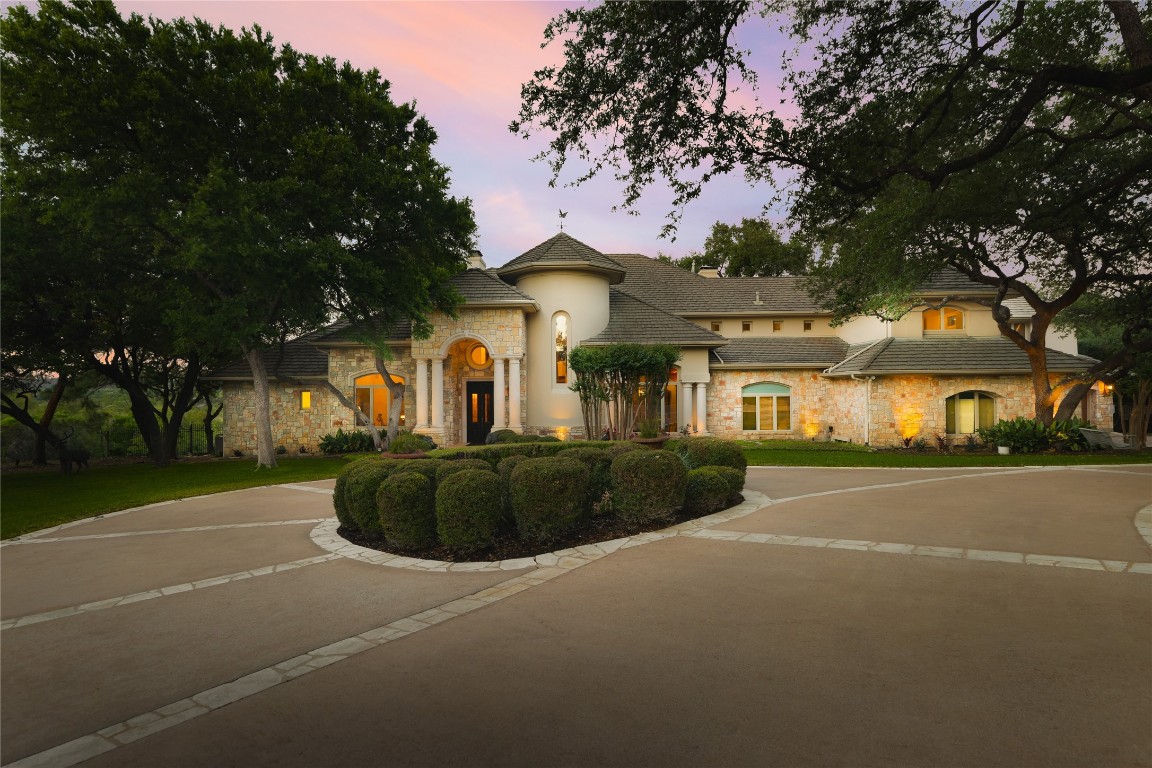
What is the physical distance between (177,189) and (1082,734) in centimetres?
2094

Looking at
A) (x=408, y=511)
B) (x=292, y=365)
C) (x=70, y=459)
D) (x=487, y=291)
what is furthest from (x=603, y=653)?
(x=292, y=365)

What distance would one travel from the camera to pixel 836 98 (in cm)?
791

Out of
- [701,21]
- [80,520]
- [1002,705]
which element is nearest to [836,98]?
[701,21]

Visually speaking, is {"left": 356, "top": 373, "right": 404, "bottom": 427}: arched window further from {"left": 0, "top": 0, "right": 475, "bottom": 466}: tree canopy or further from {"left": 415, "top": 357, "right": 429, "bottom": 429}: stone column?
{"left": 0, "top": 0, "right": 475, "bottom": 466}: tree canopy

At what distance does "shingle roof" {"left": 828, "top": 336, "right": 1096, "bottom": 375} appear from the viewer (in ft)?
67.8

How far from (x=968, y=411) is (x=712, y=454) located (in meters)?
16.3

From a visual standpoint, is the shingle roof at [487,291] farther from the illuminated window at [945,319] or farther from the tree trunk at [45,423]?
the illuminated window at [945,319]

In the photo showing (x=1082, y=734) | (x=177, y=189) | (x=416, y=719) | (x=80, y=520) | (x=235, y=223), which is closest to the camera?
(x=1082, y=734)

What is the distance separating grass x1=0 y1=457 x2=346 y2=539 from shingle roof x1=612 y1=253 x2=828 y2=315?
53.8ft

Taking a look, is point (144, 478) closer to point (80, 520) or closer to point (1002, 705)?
point (80, 520)

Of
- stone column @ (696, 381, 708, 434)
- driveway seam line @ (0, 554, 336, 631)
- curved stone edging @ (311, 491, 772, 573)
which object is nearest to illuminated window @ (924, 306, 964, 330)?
stone column @ (696, 381, 708, 434)

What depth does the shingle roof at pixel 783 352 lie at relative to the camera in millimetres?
23406

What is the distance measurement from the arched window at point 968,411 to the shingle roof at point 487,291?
16.6 metres

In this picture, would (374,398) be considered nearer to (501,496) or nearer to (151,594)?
(501,496)
